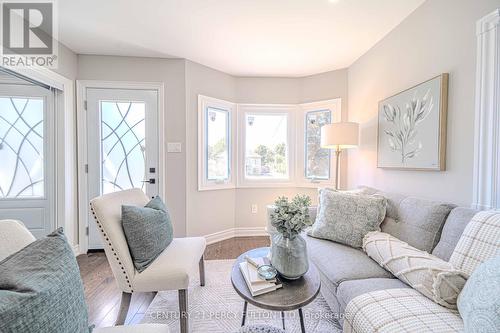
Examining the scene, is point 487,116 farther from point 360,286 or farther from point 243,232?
point 243,232

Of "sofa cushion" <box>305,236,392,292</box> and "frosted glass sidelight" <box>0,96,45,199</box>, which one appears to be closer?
"sofa cushion" <box>305,236,392,292</box>

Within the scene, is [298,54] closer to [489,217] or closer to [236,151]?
[236,151]

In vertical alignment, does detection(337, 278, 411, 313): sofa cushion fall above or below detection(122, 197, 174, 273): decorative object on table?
below

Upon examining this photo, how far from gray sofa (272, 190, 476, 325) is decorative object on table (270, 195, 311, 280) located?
0.32 m

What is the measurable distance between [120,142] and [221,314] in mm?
2243

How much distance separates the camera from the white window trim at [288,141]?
329 cm

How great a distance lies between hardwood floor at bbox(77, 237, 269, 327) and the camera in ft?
5.34

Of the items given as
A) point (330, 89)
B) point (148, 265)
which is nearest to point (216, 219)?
point (148, 265)

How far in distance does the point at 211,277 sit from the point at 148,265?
873mm

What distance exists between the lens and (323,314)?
1.61m

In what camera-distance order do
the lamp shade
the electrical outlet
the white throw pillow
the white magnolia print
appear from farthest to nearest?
the electrical outlet, the lamp shade, the white magnolia print, the white throw pillow

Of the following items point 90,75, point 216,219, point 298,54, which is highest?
point 298,54

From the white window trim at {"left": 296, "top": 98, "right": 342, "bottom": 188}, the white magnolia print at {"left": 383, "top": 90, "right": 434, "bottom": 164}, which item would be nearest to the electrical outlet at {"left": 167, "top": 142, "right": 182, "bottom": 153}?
the white window trim at {"left": 296, "top": 98, "right": 342, "bottom": 188}

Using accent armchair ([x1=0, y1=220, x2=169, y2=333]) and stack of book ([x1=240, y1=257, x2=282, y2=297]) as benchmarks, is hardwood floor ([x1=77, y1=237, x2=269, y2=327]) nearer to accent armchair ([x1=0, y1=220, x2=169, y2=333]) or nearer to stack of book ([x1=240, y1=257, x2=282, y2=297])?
accent armchair ([x1=0, y1=220, x2=169, y2=333])
